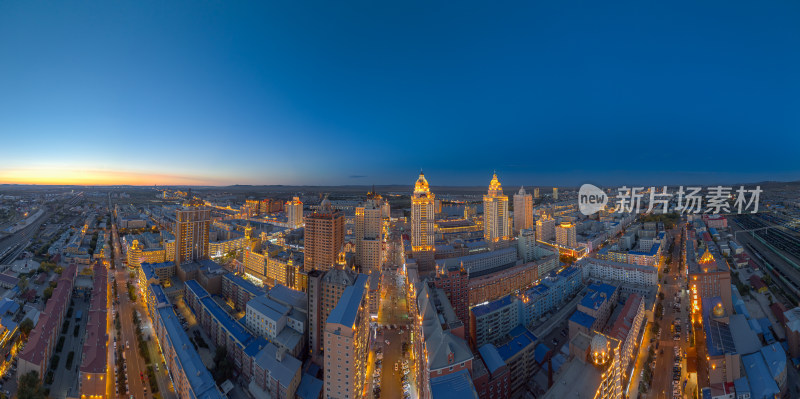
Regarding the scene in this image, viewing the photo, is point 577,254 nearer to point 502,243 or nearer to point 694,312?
point 502,243

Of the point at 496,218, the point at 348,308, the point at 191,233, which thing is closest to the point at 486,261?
the point at 496,218

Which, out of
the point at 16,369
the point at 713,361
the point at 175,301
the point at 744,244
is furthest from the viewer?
the point at 744,244

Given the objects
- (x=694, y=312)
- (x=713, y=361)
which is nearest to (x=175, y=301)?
(x=713, y=361)

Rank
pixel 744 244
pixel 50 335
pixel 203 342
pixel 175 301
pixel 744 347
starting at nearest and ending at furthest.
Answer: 1. pixel 744 347
2. pixel 50 335
3. pixel 203 342
4. pixel 175 301
5. pixel 744 244

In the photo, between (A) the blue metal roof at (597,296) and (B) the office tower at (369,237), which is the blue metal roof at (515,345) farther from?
(B) the office tower at (369,237)

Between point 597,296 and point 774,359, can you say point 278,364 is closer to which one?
point 597,296

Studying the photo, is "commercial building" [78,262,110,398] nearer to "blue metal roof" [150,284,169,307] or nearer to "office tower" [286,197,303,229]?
"blue metal roof" [150,284,169,307]
